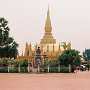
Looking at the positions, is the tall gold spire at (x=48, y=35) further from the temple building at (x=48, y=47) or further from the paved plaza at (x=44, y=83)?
the paved plaza at (x=44, y=83)

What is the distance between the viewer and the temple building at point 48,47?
5866 cm

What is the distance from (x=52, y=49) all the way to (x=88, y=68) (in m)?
9.15

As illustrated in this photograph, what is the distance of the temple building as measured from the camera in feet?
192

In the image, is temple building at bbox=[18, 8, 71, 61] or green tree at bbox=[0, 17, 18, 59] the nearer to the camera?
green tree at bbox=[0, 17, 18, 59]

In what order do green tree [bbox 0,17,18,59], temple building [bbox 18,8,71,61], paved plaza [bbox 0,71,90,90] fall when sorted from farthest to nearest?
1. temple building [bbox 18,8,71,61]
2. green tree [bbox 0,17,18,59]
3. paved plaza [bbox 0,71,90,90]

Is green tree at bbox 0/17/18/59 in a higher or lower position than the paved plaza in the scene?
higher

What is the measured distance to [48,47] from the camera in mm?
62594

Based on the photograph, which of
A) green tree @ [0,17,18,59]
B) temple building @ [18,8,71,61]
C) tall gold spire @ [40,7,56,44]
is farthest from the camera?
tall gold spire @ [40,7,56,44]

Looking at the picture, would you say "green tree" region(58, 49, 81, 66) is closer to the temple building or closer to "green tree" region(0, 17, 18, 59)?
"green tree" region(0, 17, 18, 59)

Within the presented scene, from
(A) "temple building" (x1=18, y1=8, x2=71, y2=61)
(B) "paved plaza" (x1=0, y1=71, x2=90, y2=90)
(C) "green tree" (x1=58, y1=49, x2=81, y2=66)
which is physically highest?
(A) "temple building" (x1=18, y1=8, x2=71, y2=61)

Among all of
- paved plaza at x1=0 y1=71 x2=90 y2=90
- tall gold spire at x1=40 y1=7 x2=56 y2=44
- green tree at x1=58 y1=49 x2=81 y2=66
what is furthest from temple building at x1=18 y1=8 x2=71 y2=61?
paved plaza at x1=0 y1=71 x2=90 y2=90

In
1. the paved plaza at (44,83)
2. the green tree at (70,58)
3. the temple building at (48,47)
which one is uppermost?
the temple building at (48,47)

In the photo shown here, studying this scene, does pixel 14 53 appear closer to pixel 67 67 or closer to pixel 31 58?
pixel 67 67

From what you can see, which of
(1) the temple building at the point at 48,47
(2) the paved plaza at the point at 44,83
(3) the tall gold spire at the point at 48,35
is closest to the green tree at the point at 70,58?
(1) the temple building at the point at 48,47
